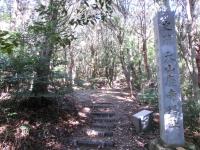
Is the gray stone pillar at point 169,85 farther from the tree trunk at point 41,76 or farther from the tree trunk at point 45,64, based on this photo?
the tree trunk at point 41,76

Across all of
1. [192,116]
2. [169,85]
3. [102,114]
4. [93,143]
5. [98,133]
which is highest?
[169,85]

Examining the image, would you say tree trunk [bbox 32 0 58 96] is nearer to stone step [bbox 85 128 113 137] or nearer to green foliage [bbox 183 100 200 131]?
stone step [bbox 85 128 113 137]

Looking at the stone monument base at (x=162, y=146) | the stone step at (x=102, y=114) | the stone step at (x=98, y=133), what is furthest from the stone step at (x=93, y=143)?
the stone step at (x=102, y=114)

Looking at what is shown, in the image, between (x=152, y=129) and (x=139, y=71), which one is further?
(x=139, y=71)

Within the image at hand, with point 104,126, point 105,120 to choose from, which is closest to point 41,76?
point 104,126

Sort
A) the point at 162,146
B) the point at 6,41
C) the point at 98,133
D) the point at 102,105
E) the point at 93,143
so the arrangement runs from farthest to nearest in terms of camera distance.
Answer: the point at 102,105
the point at 98,133
the point at 93,143
the point at 162,146
the point at 6,41

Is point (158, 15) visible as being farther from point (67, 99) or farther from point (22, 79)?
point (67, 99)

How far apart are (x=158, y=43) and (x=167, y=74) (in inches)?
27.4

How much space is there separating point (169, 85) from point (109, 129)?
2799 mm

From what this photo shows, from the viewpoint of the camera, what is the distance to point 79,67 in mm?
21891

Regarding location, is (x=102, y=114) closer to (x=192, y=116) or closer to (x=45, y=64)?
(x=45, y=64)

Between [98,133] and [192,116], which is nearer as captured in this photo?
[192,116]

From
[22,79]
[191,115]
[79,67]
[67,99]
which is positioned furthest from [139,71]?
[22,79]

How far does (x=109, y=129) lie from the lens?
8156 millimetres
